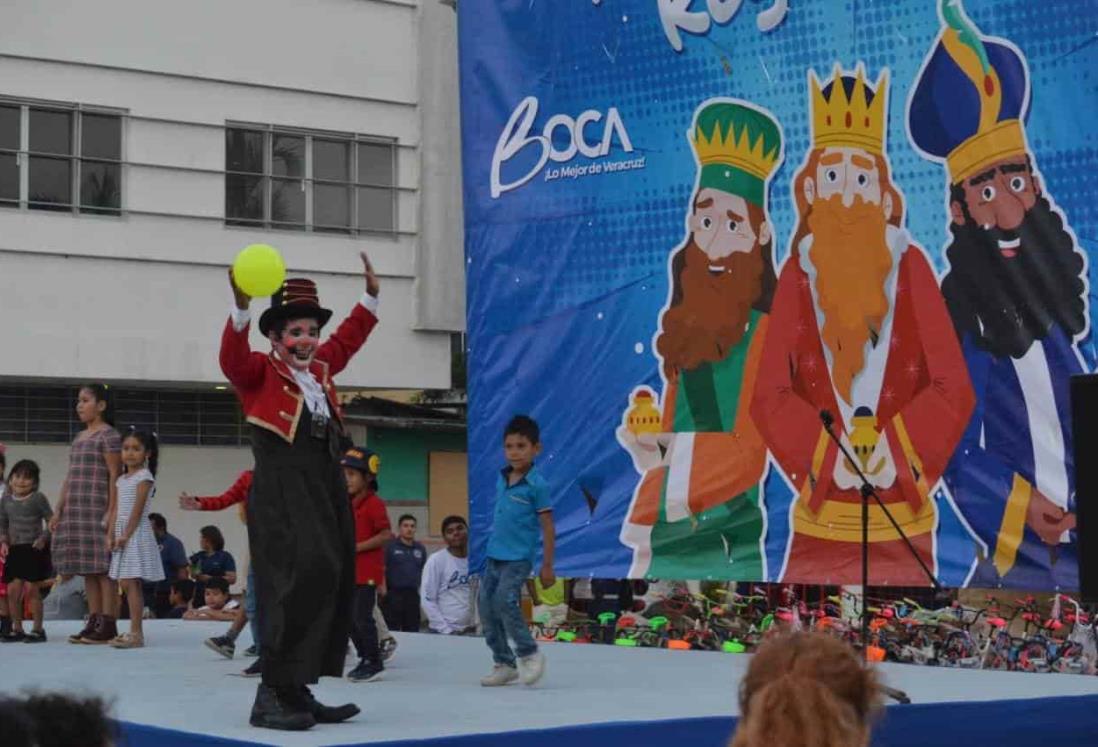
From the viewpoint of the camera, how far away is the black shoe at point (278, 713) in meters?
6.21

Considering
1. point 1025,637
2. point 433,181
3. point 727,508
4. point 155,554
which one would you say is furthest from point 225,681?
point 433,181

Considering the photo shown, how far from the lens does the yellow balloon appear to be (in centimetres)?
618

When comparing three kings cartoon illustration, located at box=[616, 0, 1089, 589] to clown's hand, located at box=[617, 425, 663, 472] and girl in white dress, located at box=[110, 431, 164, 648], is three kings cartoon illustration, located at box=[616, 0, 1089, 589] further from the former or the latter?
girl in white dress, located at box=[110, 431, 164, 648]

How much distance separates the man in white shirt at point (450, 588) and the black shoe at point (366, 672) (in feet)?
13.7

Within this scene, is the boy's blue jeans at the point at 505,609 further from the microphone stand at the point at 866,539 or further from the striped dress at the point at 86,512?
the striped dress at the point at 86,512

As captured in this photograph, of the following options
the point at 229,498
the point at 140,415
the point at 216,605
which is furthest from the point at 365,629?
the point at 140,415

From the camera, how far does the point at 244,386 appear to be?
6.52 metres

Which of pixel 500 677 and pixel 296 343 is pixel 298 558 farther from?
pixel 500 677

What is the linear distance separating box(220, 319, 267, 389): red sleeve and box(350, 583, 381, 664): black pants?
7.00 ft

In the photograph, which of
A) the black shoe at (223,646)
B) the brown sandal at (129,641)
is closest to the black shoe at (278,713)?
the black shoe at (223,646)

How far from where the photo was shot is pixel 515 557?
8070 millimetres

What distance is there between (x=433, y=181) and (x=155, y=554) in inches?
398

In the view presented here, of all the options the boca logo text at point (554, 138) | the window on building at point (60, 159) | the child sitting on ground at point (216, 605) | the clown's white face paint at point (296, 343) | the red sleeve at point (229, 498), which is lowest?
the child sitting on ground at point (216, 605)

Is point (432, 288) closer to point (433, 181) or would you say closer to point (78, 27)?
point (433, 181)
